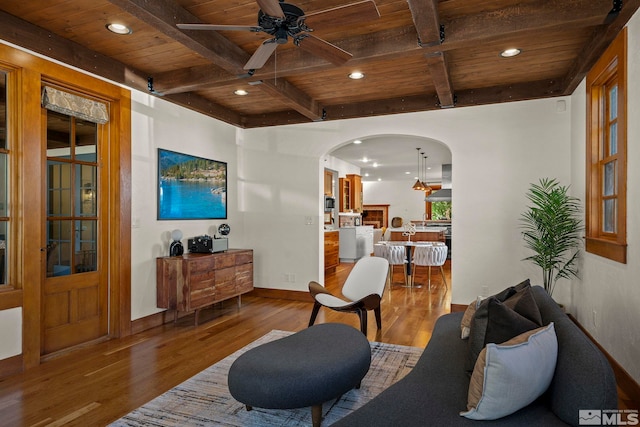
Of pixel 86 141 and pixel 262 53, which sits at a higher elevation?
pixel 262 53

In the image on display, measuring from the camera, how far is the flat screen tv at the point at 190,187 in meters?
4.52

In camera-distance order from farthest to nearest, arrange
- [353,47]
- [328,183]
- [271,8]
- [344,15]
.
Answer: [328,183]
[353,47]
[344,15]
[271,8]

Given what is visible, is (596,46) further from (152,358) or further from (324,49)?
(152,358)

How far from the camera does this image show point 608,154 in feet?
11.0

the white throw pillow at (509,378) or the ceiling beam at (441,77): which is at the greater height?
the ceiling beam at (441,77)

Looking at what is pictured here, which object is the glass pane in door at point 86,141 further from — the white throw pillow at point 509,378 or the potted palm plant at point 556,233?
the potted palm plant at point 556,233

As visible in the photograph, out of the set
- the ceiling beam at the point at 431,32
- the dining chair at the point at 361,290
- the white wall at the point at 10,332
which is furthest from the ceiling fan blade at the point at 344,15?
the white wall at the point at 10,332

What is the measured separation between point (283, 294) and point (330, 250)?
2.76 meters

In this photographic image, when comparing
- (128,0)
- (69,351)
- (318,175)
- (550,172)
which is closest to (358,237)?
(318,175)

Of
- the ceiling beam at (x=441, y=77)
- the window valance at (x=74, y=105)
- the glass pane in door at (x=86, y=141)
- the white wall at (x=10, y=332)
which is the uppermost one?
the ceiling beam at (x=441, y=77)

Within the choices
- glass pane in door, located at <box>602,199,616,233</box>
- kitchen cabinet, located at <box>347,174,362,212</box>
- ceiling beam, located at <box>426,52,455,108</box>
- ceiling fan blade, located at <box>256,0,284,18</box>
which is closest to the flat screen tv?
ceiling fan blade, located at <box>256,0,284,18</box>

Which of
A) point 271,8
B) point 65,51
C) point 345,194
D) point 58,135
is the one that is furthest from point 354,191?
point 271,8

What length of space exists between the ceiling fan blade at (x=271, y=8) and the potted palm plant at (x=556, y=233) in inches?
127

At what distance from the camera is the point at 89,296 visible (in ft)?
12.3
